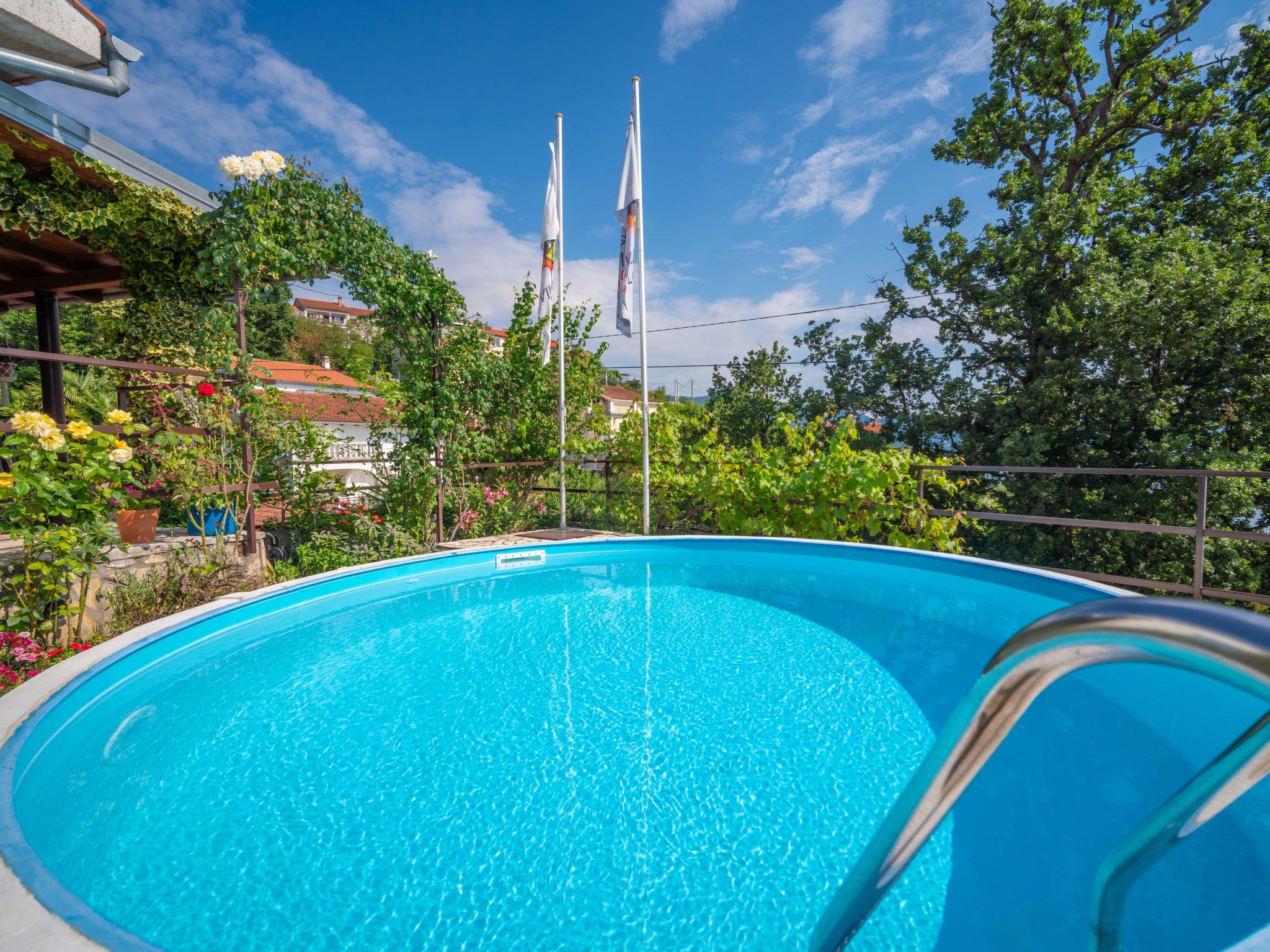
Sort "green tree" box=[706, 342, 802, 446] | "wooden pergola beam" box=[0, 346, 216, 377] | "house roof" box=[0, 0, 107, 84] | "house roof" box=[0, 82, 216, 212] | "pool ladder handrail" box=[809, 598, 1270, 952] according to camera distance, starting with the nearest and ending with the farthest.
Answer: "pool ladder handrail" box=[809, 598, 1270, 952] → "house roof" box=[0, 0, 107, 84] → "house roof" box=[0, 82, 216, 212] → "wooden pergola beam" box=[0, 346, 216, 377] → "green tree" box=[706, 342, 802, 446]

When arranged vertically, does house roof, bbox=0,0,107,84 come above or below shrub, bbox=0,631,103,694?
above

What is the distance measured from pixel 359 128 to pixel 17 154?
6.53 m

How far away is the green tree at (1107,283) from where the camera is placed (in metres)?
8.18

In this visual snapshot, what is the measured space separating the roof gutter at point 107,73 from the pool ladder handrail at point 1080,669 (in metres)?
4.12

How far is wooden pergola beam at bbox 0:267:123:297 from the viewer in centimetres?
519

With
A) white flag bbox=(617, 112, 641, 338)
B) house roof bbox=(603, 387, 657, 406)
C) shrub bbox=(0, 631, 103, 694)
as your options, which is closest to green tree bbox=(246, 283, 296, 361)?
house roof bbox=(603, 387, 657, 406)

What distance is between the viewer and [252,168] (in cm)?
464

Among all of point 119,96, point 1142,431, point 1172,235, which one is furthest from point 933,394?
point 119,96

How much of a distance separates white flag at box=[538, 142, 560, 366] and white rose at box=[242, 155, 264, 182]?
3271 millimetres

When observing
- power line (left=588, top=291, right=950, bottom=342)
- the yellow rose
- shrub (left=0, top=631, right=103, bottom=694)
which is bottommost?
shrub (left=0, top=631, right=103, bottom=694)

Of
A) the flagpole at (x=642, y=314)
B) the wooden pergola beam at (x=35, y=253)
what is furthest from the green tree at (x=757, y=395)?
the wooden pergola beam at (x=35, y=253)

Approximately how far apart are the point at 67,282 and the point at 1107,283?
41.1 ft

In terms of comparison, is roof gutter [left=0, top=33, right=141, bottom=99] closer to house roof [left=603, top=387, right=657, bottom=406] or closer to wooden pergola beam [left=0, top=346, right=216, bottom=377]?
wooden pergola beam [left=0, top=346, right=216, bottom=377]

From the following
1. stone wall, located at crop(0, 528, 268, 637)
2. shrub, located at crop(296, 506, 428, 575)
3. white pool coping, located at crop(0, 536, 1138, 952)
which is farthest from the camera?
shrub, located at crop(296, 506, 428, 575)
